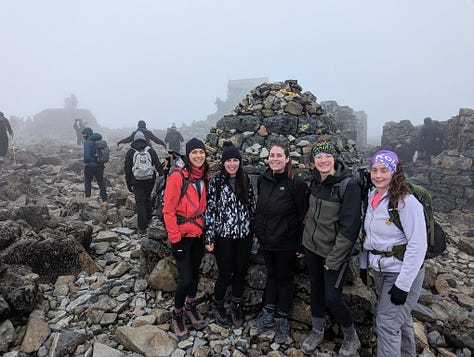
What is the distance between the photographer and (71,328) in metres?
4.82

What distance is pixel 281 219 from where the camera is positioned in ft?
14.1

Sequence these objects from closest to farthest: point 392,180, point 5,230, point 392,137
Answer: point 392,180 < point 5,230 < point 392,137

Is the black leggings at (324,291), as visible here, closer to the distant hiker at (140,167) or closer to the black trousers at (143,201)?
the distant hiker at (140,167)

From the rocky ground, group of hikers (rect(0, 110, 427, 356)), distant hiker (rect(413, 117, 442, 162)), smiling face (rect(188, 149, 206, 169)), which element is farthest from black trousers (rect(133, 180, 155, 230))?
distant hiker (rect(413, 117, 442, 162))

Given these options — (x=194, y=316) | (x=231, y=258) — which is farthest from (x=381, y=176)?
(x=194, y=316)

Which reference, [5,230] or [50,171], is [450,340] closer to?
[5,230]

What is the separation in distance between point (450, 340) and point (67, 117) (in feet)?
225

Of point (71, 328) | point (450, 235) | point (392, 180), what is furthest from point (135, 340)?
point (450, 235)

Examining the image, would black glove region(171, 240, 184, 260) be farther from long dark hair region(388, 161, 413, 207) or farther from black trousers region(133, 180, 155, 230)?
black trousers region(133, 180, 155, 230)

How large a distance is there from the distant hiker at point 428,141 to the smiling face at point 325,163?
1716 cm

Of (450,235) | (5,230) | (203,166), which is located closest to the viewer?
(203,166)

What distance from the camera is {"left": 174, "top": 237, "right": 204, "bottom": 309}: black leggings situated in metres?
4.44

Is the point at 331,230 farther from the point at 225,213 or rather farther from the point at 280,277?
the point at 225,213

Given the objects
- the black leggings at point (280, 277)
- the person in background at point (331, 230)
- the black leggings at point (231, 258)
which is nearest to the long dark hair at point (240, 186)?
the black leggings at point (231, 258)
